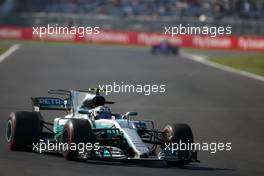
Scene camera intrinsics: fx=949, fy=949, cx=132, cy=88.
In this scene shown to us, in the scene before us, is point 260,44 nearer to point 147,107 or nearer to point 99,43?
point 99,43

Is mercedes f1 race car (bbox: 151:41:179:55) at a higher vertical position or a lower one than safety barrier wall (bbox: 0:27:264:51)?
A: lower

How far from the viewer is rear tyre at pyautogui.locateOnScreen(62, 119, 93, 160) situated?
1126 centimetres

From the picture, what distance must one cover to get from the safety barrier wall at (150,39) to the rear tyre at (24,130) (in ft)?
136

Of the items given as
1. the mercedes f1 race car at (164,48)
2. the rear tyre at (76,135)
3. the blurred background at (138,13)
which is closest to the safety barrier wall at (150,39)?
the blurred background at (138,13)

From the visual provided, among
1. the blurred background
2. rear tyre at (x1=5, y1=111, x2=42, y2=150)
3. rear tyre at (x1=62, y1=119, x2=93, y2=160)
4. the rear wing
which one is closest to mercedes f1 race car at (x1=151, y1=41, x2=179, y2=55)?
the blurred background

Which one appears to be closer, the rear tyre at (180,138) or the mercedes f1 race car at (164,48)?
the rear tyre at (180,138)

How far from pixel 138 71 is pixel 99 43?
27.2 m


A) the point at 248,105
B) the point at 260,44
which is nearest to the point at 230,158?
the point at 248,105

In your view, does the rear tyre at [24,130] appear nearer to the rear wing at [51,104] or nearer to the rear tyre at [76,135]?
the rear wing at [51,104]

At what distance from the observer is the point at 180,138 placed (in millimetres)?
11844

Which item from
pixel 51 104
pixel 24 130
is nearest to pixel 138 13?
pixel 51 104

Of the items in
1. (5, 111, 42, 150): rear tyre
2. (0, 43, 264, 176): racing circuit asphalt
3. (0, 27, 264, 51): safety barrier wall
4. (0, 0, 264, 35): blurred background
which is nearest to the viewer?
(0, 43, 264, 176): racing circuit asphalt

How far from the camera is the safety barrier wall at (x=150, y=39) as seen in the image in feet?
177

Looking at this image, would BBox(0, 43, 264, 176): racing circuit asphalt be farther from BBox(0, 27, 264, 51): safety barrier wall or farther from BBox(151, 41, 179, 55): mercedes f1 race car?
BBox(0, 27, 264, 51): safety barrier wall
